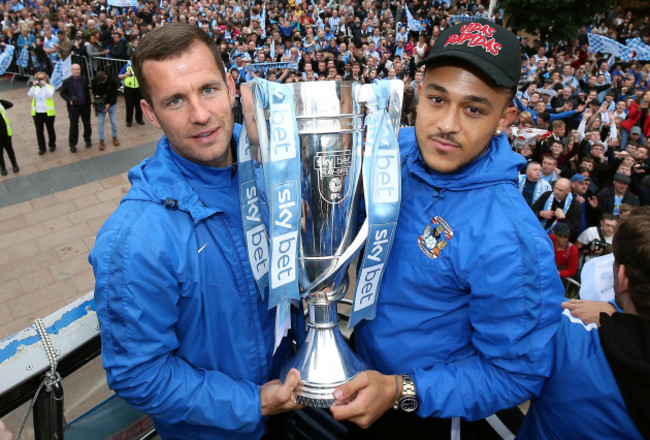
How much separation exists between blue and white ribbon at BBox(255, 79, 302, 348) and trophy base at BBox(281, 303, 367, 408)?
311mm

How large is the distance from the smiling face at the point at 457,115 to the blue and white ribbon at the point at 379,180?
154 millimetres

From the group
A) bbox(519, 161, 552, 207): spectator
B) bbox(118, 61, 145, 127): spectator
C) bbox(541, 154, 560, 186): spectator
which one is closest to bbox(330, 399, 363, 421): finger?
bbox(519, 161, 552, 207): spectator

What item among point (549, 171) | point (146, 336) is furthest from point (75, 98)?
point (146, 336)

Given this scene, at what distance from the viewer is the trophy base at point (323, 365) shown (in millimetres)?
1637

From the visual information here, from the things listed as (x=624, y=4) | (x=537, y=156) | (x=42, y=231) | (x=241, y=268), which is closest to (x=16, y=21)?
(x=42, y=231)

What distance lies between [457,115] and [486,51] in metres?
0.23

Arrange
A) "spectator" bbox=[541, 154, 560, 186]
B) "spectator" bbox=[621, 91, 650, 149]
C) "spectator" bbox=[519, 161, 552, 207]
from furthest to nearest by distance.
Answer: "spectator" bbox=[621, 91, 650, 149], "spectator" bbox=[541, 154, 560, 186], "spectator" bbox=[519, 161, 552, 207]

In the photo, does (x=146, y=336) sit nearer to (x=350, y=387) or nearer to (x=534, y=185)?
(x=350, y=387)

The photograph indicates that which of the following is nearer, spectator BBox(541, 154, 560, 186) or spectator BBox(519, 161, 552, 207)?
spectator BBox(519, 161, 552, 207)

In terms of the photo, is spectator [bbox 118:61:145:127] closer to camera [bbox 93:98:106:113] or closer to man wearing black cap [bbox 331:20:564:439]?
camera [bbox 93:98:106:113]

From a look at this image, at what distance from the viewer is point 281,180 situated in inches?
58.5

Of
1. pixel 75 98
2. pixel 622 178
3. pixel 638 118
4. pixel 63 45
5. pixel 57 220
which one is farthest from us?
pixel 63 45

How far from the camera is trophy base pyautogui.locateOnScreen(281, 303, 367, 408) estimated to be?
5.37ft

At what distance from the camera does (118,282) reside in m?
1.48
